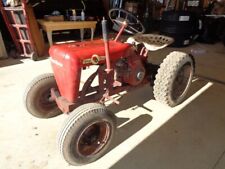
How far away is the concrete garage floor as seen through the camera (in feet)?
4.95

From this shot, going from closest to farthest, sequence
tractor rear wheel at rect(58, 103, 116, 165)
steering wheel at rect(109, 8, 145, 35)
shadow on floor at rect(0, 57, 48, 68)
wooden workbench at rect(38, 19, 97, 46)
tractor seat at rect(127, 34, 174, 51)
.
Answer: tractor rear wheel at rect(58, 103, 116, 165) < steering wheel at rect(109, 8, 145, 35) < tractor seat at rect(127, 34, 174, 51) < shadow on floor at rect(0, 57, 48, 68) < wooden workbench at rect(38, 19, 97, 46)

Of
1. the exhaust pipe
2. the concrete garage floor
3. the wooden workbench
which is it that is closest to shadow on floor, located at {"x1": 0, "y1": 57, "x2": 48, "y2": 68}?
the wooden workbench

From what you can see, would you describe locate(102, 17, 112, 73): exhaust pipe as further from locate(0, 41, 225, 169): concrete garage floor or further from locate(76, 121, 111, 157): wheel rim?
locate(0, 41, 225, 169): concrete garage floor

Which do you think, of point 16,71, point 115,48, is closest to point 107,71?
point 115,48

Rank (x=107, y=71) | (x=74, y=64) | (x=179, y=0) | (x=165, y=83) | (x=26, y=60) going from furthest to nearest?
(x=179, y=0)
(x=26, y=60)
(x=165, y=83)
(x=107, y=71)
(x=74, y=64)

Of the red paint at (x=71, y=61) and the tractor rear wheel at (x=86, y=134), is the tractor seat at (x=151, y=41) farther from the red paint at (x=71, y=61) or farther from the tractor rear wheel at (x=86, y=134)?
the tractor rear wheel at (x=86, y=134)

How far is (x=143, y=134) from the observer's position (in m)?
1.77

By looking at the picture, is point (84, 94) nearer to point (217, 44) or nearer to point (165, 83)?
point (165, 83)

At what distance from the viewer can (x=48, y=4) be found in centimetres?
441

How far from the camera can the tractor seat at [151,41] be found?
2.00m

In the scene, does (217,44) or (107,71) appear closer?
(107,71)

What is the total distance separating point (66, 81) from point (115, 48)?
0.47 m

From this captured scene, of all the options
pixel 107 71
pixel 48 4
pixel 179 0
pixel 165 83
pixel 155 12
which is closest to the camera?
pixel 107 71

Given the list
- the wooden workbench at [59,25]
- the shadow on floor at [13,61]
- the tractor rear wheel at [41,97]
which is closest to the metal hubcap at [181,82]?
the tractor rear wheel at [41,97]
